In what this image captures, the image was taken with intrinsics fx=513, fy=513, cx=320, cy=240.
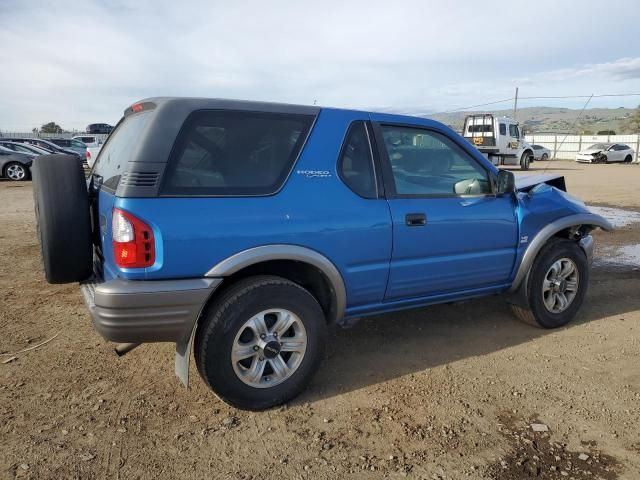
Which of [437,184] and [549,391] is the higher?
[437,184]

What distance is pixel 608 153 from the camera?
111 feet

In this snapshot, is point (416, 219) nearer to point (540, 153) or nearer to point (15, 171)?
point (15, 171)

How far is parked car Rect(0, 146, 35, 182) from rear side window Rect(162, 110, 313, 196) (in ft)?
59.6

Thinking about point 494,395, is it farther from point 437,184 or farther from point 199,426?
point 199,426

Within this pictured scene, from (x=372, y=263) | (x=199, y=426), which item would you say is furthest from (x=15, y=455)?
(x=372, y=263)

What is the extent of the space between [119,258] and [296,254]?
983mm

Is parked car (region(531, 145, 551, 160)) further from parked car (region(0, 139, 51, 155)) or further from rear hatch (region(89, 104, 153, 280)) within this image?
rear hatch (region(89, 104, 153, 280))

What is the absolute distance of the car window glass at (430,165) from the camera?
142 inches

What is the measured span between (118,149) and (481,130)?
23430 millimetres

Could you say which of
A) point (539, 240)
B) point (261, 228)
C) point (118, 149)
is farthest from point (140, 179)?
point (539, 240)

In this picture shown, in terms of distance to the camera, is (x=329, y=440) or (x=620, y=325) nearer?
(x=329, y=440)

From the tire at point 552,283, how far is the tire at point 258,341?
2046mm

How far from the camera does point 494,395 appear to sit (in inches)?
131

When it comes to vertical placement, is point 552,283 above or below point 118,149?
Result: below
